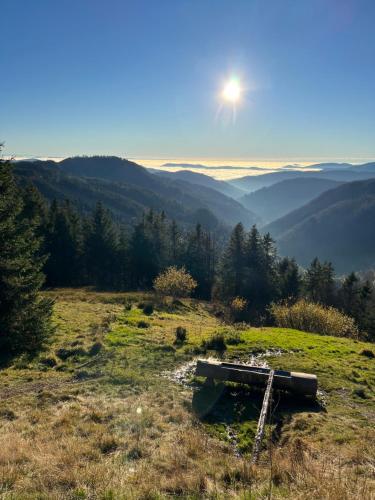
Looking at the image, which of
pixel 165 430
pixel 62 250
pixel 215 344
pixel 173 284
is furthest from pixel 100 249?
pixel 165 430

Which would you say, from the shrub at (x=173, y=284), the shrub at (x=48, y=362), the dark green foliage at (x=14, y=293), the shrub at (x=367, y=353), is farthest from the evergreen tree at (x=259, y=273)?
the shrub at (x=48, y=362)

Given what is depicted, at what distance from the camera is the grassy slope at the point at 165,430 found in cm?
569

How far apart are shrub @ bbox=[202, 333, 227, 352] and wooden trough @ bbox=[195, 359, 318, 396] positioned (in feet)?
18.1

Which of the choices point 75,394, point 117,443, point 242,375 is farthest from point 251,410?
point 75,394

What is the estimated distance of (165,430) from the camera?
911cm

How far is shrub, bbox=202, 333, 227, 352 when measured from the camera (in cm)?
1881

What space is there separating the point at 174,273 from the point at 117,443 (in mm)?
41154

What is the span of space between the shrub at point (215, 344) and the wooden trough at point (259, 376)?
18.1 feet

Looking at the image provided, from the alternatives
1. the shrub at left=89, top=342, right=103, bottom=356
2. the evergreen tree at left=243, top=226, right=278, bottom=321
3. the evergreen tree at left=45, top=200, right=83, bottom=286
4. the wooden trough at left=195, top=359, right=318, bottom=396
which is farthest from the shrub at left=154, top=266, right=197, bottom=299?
the wooden trough at left=195, top=359, right=318, bottom=396

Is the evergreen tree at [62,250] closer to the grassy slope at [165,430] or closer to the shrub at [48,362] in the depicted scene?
the grassy slope at [165,430]

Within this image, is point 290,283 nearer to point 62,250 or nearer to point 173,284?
point 173,284

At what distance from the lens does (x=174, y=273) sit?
48969 mm

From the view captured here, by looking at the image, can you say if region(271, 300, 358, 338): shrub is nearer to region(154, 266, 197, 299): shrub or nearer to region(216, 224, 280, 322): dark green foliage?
region(154, 266, 197, 299): shrub

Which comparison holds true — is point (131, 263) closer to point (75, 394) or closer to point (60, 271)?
point (60, 271)
